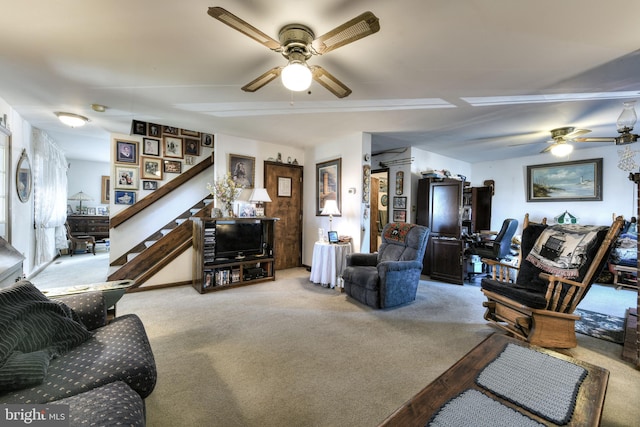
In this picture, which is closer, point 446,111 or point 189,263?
point 446,111

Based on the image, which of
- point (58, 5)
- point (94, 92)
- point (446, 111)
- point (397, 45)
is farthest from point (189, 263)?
point (446, 111)

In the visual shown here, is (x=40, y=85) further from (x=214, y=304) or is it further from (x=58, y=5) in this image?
(x=214, y=304)

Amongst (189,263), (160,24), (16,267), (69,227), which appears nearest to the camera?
(160,24)

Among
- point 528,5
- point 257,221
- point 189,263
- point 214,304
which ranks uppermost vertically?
point 528,5

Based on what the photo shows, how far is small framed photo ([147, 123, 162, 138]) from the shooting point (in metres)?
4.42

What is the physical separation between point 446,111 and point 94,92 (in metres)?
4.12

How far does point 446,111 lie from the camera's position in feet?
10.8

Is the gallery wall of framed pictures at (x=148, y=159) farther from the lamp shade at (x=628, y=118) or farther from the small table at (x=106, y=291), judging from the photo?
the lamp shade at (x=628, y=118)

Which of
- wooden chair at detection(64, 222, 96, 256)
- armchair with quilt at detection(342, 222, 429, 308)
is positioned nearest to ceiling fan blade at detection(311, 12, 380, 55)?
armchair with quilt at detection(342, 222, 429, 308)

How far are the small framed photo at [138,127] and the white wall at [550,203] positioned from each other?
7320mm

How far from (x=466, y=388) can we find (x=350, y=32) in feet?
6.34

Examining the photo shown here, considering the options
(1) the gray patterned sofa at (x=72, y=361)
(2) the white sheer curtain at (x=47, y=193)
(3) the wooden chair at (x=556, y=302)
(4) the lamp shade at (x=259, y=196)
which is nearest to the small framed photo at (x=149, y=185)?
(2) the white sheer curtain at (x=47, y=193)

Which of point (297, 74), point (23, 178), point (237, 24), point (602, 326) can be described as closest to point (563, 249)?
point (602, 326)

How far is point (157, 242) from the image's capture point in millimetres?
4156
